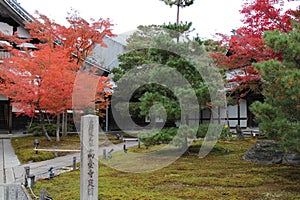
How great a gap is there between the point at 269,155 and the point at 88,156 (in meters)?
7.53

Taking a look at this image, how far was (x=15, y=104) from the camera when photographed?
16.6m

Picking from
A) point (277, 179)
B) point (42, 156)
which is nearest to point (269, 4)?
point (277, 179)

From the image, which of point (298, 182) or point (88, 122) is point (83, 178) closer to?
point (88, 122)

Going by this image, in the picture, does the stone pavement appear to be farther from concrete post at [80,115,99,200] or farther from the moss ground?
concrete post at [80,115,99,200]

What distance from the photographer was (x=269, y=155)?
432 inches

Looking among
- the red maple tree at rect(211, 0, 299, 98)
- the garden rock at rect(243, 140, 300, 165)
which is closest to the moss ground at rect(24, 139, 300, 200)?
the garden rock at rect(243, 140, 300, 165)

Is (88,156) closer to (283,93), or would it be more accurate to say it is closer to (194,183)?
(194,183)

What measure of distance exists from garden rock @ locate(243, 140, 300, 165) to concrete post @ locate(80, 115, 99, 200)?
6806mm

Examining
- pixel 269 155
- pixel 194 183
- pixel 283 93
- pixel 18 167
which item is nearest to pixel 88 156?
pixel 194 183

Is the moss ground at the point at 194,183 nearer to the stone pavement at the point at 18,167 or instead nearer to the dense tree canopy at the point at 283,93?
the stone pavement at the point at 18,167

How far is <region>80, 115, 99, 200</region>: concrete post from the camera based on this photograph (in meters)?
5.62

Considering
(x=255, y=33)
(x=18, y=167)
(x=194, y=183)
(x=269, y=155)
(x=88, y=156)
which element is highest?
(x=255, y=33)

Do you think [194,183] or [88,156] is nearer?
[88,156]

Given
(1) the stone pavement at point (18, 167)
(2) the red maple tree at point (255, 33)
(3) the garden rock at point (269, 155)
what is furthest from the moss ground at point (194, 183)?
(2) the red maple tree at point (255, 33)
